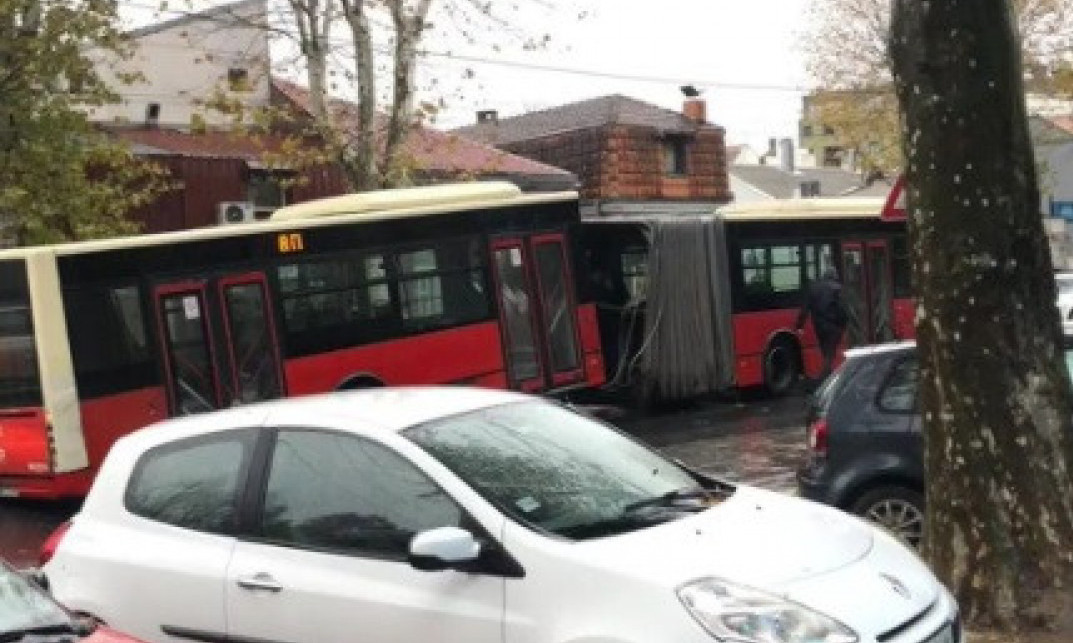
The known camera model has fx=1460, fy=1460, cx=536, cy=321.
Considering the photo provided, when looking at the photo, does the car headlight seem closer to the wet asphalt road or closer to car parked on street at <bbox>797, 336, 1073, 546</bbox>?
car parked on street at <bbox>797, 336, 1073, 546</bbox>

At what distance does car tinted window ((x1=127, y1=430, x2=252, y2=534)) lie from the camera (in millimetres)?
5844

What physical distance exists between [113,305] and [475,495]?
9.73m

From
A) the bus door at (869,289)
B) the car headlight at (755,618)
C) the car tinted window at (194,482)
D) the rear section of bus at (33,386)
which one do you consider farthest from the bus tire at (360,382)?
the car headlight at (755,618)

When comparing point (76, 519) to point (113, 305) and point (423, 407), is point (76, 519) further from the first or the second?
point (113, 305)

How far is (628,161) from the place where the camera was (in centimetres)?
4300

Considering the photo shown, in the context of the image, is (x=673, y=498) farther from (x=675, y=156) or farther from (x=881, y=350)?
(x=675, y=156)

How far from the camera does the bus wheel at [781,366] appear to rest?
2112 cm

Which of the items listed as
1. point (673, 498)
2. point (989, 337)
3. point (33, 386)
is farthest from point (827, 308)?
point (673, 498)

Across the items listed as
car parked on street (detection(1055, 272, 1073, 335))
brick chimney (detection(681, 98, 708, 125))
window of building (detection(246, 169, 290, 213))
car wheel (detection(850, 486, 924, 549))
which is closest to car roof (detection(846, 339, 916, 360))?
car wheel (detection(850, 486, 924, 549))

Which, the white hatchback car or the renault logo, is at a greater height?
the white hatchback car

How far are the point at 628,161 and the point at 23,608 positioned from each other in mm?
39094

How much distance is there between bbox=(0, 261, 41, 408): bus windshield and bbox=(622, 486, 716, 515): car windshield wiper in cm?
933

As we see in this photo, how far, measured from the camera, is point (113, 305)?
46.3ft

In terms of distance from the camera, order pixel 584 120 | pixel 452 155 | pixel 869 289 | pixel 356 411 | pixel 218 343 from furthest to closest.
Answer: pixel 584 120, pixel 452 155, pixel 869 289, pixel 218 343, pixel 356 411
